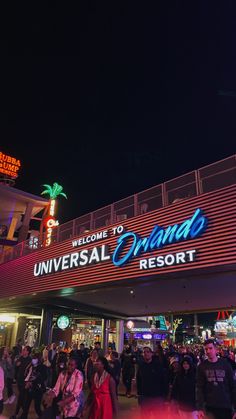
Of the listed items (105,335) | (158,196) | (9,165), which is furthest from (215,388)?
(9,165)

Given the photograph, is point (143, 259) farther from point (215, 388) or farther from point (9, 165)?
point (9, 165)

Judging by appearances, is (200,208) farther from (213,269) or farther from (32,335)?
(32,335)

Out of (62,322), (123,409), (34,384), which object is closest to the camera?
(34,384)

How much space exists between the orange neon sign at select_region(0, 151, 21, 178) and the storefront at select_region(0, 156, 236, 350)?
584 inches

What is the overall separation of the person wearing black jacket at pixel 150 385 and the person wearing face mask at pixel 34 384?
298cm

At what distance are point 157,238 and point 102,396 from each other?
774cm

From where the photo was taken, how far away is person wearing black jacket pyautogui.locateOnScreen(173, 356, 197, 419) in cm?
728

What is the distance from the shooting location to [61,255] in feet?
57.0

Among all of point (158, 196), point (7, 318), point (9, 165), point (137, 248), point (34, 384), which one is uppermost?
point (9, 165)

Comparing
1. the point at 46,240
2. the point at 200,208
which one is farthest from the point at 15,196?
the point at 200,208

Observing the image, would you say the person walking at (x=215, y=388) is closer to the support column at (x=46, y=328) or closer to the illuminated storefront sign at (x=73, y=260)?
the illuminated storefront sign at (x=73, y=260)

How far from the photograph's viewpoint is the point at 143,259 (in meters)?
13.0

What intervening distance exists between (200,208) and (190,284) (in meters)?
4.11

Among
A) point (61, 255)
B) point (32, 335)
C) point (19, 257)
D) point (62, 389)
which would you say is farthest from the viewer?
point (32, 335)
